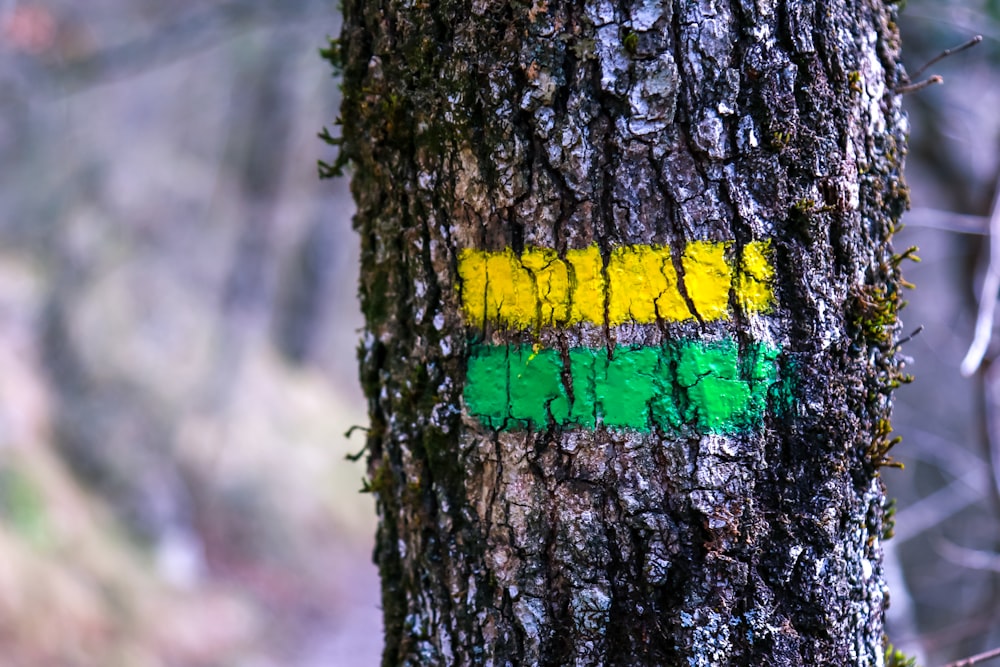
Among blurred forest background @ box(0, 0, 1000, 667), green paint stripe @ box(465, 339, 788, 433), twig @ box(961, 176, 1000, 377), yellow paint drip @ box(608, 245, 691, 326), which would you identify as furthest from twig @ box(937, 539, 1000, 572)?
yellow paint drip @ box(608, 245, 691, 326)

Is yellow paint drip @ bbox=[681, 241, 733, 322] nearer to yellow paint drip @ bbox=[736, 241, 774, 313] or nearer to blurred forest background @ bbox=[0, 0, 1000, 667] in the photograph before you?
yellow paint drip @ bbox=[736, 241, 774, 313]

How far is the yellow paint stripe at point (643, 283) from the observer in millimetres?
1000

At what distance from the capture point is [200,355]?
8.90m

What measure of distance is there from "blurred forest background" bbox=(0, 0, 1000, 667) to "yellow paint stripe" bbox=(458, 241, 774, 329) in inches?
97.6

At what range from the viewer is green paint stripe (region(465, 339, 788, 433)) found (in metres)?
1.01

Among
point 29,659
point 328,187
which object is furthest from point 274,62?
point 29,659

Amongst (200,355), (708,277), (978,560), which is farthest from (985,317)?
(200,355)

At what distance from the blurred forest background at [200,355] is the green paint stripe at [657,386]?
249cm

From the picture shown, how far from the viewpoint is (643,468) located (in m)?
1.02

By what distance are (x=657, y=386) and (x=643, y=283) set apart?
0.13 m

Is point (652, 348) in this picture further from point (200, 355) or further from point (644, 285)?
point (200, 355)

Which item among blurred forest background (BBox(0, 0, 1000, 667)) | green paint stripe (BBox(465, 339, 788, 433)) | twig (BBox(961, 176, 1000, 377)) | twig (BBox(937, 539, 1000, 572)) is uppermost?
blurred forest background (BBox(0, 0, 1000, 667))

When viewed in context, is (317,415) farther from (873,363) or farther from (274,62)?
(873,363)

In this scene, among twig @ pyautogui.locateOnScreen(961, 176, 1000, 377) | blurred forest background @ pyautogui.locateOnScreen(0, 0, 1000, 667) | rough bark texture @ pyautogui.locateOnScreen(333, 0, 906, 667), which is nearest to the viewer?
rough bark texture @ pyautogui.locateOnScreen(333, 0, 906, 667)
